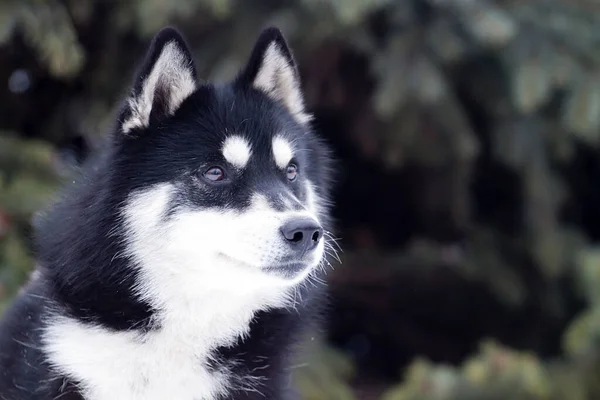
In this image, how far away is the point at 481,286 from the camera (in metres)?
5.99

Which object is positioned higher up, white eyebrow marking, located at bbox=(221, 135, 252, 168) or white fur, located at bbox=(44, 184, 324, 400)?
white eyebrow marking, located at bbox=(221, 135, 252, 168)

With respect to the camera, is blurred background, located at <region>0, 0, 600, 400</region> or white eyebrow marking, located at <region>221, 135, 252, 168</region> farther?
blurred background, located at <region>0, 0, 600, 400</region>

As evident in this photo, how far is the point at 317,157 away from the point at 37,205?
155cm

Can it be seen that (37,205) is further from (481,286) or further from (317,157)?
(481,286)

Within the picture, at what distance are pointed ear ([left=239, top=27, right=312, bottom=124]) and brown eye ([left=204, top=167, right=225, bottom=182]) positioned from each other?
0.43m

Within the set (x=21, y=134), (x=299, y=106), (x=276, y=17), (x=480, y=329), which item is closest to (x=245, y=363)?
(x=299, y=106)

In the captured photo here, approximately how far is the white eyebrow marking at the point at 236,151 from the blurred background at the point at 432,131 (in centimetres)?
119

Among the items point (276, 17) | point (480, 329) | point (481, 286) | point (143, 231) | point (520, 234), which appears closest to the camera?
point (143, 231)

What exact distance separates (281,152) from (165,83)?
42 centimetres

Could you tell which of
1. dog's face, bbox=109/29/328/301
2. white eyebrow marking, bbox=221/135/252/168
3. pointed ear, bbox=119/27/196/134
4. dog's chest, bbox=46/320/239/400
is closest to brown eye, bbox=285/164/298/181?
dog's face, bbox=109/29/328/301

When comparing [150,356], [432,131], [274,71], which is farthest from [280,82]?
[432,131]

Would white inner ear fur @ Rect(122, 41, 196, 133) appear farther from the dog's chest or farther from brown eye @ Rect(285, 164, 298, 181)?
the dog's chest

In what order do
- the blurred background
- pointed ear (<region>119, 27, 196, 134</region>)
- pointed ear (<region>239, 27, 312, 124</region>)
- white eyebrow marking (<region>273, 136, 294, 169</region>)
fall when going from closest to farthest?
pointed ear (<region>119, 27, 196, 134</region>) < white eyebrow marking (<region>273, 136, 294, 169</region>) < pointed ear (<region>239, 27, 312, 124</region>) < the blurred background

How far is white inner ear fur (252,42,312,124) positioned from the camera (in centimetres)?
281
